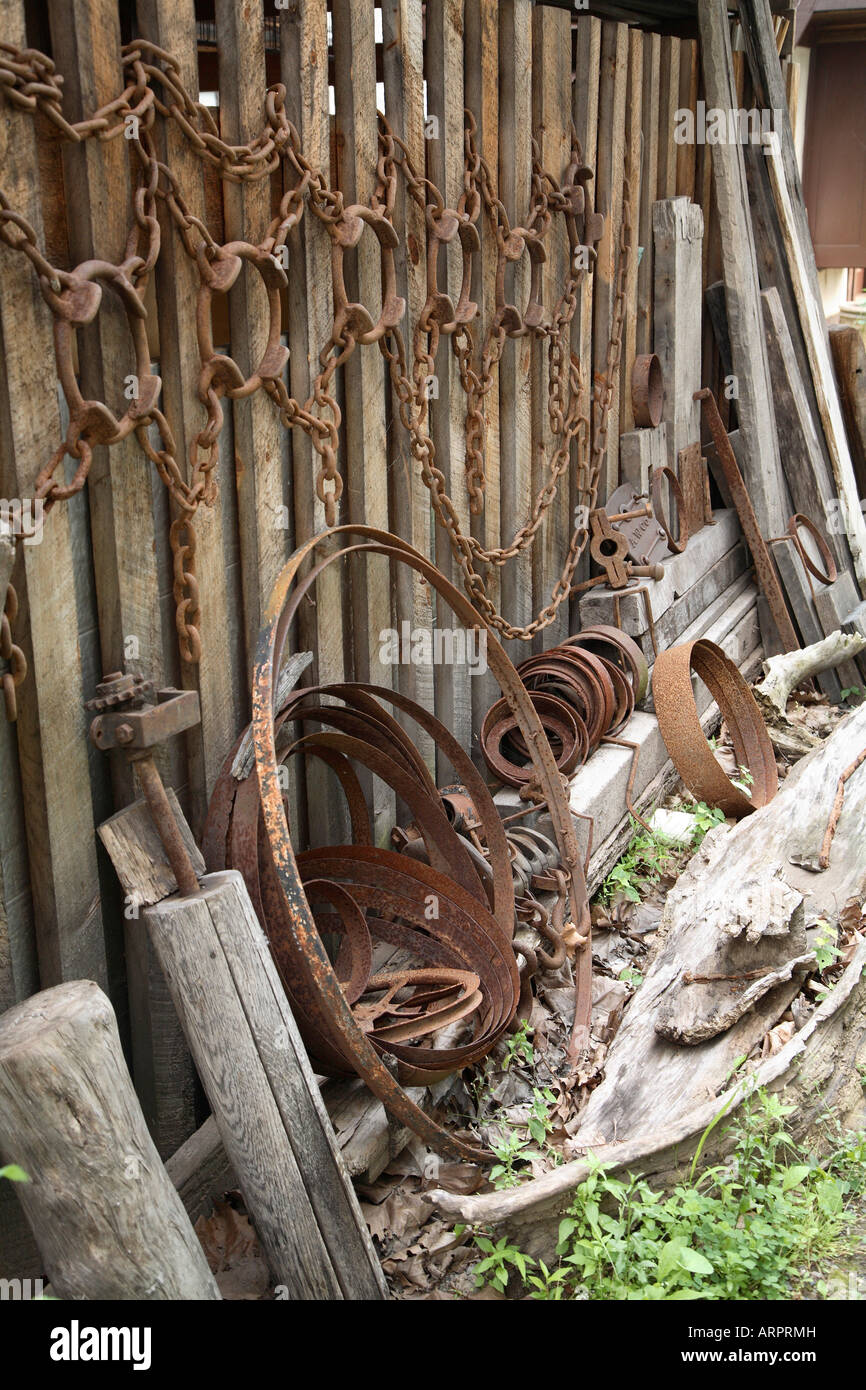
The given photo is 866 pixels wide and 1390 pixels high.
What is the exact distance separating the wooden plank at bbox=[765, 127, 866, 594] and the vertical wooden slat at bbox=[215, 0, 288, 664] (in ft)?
16.6

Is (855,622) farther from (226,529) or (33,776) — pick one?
(33,776)

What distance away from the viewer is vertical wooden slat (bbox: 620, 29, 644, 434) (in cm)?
612

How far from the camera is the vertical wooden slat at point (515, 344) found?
16.0ft

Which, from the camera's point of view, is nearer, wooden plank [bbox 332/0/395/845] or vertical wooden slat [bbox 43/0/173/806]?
vertical wooden slat [bbox 43/0/173/806]

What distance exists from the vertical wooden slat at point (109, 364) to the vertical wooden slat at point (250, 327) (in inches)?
16.5

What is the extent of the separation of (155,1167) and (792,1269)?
1460 millimetres

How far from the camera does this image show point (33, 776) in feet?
9.20

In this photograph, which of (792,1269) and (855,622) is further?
(855,622)

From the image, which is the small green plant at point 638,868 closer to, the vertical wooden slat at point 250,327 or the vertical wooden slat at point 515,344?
the vertical wooden slat at point 515,344

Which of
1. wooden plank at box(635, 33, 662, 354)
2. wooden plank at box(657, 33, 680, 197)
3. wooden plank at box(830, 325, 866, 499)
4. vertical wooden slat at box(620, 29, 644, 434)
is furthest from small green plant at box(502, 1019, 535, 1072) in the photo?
wooden plank at box(830, 325, 866, 499)

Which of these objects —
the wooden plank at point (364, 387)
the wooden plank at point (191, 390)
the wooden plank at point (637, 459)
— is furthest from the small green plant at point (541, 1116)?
the wooden plank at point (637, 459)

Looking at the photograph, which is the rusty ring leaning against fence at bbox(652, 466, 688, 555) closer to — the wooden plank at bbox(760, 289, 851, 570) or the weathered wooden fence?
the weathered wooden fence

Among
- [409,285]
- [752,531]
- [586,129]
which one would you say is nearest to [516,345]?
[409,285]

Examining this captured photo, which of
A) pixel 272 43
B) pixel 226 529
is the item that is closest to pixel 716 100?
pixel 272 43
